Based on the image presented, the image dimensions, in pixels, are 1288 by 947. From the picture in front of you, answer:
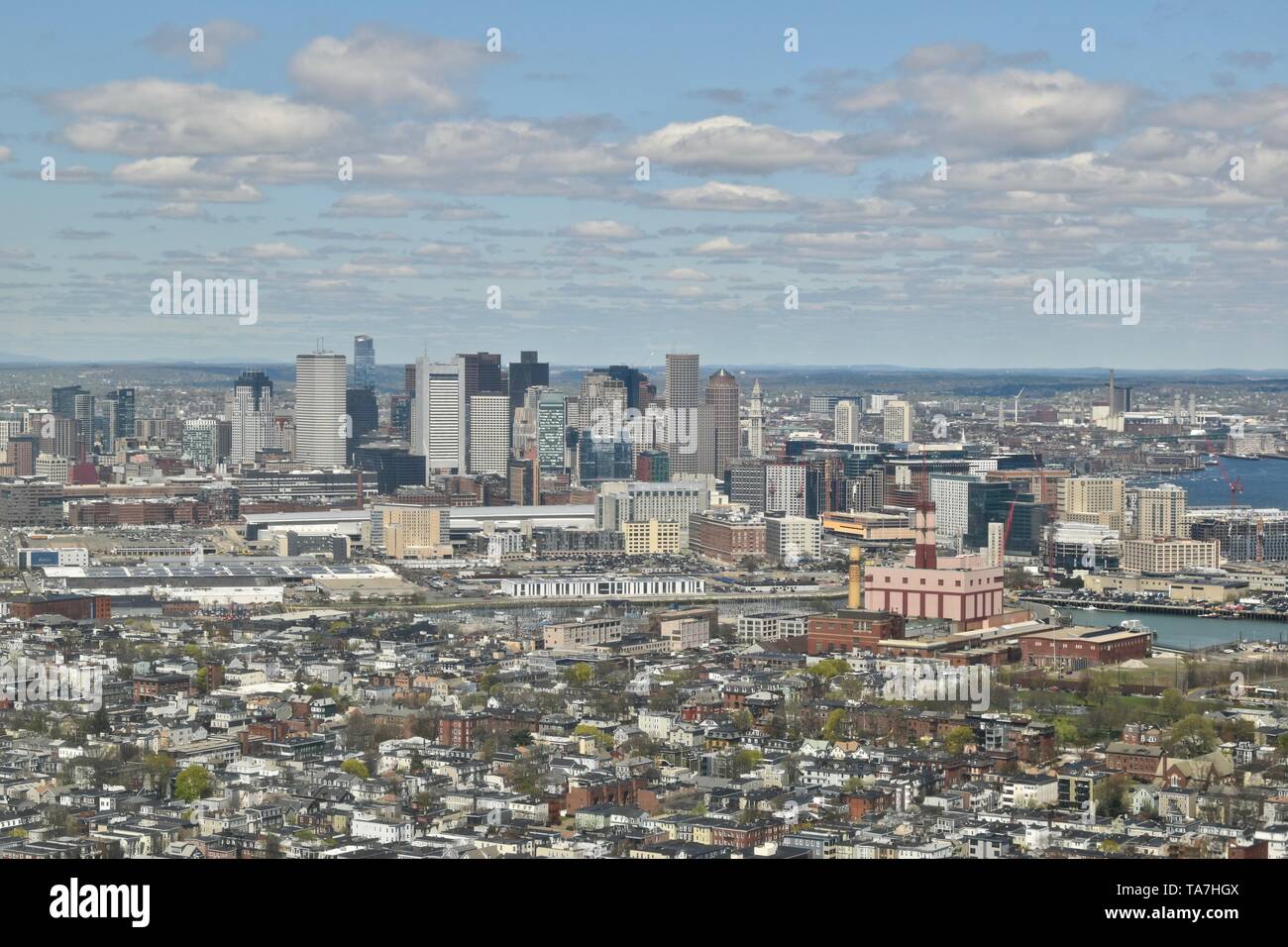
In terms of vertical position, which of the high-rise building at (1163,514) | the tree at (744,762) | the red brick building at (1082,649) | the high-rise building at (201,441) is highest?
the high-rise building at (201,441)

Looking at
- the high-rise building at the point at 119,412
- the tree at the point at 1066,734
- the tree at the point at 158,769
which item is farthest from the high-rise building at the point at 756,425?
the tree at the point at 158,769

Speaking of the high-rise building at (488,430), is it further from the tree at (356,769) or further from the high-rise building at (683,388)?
the tree at (356,769)

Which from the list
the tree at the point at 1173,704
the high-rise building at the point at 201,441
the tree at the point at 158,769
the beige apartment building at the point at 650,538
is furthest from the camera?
the high-rise building at the point at 201,441

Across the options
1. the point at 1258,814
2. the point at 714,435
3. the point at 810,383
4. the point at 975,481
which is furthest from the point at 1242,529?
the point at 810,383
